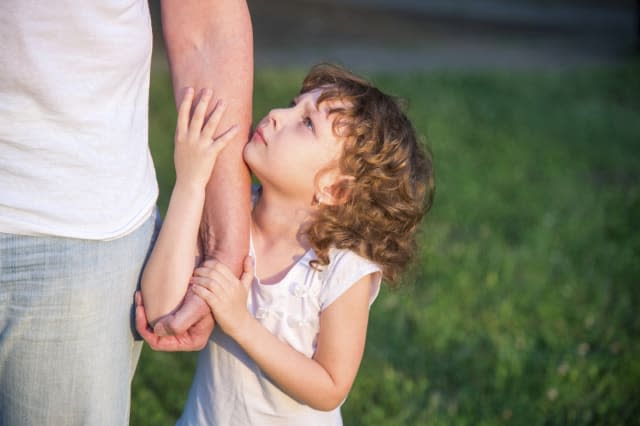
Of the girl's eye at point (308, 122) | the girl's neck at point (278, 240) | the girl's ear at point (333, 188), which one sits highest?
the girl's eye at point (308, 122)

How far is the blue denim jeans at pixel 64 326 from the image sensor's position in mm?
1674

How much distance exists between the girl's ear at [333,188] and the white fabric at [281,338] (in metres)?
0.14

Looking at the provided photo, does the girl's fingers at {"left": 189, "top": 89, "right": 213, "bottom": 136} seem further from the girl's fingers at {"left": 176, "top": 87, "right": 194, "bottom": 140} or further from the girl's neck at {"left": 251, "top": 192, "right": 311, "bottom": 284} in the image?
the girl's neck at {"left": 251, "top": 192, "right": 311, "bottom": 284}

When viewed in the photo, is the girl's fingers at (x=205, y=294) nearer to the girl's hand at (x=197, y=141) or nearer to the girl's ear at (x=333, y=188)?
the girl's hand at (x=197, y=141)

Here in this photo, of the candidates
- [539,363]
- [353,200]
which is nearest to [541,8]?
[539,363]

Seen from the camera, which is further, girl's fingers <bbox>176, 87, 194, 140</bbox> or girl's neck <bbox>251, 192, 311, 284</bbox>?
girl's neck <bbox>251, 192, 311, 284</bbox>

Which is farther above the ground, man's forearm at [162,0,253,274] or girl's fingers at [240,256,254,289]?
man's forearm at [162,0,253,274]

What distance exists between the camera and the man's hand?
1.91m

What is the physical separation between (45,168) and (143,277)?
0.39 metres

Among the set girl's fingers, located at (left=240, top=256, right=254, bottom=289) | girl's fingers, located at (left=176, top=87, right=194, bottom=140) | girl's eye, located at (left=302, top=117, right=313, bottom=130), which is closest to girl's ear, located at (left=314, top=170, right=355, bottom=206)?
girl's eye, located at (left=302, top=117, right=313, bottom=130)

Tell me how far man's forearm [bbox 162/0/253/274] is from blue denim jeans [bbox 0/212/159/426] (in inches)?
8.7

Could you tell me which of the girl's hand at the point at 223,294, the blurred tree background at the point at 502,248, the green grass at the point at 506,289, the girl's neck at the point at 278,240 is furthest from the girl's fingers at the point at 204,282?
the green grass at the point at 506,289

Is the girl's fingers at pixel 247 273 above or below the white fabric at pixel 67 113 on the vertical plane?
below

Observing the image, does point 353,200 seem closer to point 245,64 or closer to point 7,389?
point 245,64
